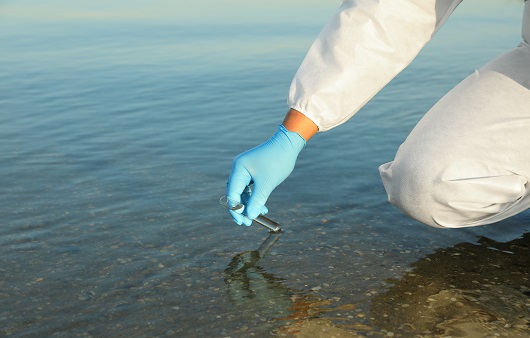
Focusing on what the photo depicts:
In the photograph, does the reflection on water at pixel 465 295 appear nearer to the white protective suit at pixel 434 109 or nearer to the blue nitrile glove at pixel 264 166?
the white protective suit at pixel 434 109

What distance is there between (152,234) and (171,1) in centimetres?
746

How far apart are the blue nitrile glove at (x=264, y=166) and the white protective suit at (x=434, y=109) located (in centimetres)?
11

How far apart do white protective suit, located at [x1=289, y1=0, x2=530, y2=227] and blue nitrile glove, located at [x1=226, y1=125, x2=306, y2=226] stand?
11 cm

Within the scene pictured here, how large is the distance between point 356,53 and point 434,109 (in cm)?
49

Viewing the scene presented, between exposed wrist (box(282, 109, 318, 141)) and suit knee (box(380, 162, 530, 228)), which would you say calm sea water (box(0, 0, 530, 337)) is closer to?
suit knee (box(380, 162, 530, 228))

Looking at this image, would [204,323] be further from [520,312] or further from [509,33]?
[509,33]

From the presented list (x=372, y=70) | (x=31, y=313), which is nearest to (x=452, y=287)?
(x=372, y=70)

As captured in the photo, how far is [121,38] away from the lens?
7031 millimetres

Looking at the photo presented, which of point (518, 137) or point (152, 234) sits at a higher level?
point (518, 137)

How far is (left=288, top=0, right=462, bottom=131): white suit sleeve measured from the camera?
→ 233 cm

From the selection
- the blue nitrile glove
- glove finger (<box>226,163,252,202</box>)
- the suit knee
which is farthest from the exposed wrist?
the suit knee

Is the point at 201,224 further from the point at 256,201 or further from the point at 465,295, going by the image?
the point at 465,295

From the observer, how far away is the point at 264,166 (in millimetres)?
2434

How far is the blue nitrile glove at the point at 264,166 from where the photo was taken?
2.43 metres
